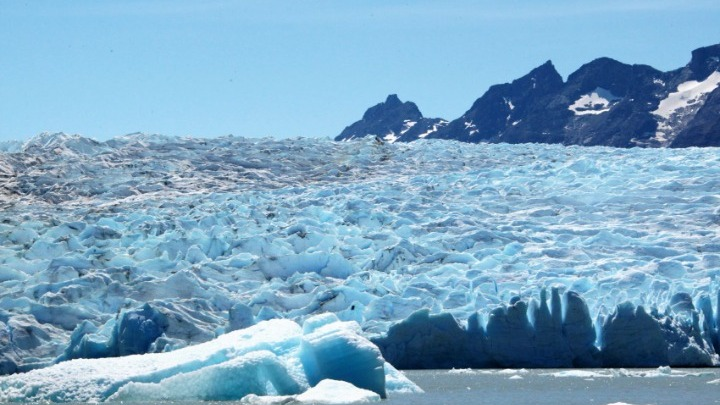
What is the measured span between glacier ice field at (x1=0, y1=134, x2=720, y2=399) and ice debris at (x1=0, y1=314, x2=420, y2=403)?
112 millimetres

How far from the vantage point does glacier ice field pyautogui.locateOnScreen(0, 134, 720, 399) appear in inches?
625

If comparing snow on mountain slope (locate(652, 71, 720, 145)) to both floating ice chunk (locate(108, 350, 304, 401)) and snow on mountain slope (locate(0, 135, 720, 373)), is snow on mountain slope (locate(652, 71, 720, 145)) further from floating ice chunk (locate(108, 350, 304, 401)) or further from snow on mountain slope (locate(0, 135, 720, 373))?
floating ice chunk (locate(108, 350, 304, 401))

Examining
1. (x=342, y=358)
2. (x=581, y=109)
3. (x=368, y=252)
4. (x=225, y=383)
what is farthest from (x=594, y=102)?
(x=225, y=383)

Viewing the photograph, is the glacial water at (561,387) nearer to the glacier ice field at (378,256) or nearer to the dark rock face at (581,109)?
the glacier ice field at (378,256)

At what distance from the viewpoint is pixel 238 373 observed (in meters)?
11.7

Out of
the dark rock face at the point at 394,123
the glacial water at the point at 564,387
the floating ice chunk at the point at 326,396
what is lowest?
the glacial water at the point at 564,387

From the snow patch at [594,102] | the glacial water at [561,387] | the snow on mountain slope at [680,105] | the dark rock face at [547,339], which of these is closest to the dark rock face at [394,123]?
the snow patch at [594,102]

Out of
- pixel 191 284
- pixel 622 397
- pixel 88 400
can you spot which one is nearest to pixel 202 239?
pixel 191 284

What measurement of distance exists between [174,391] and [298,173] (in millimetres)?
15472

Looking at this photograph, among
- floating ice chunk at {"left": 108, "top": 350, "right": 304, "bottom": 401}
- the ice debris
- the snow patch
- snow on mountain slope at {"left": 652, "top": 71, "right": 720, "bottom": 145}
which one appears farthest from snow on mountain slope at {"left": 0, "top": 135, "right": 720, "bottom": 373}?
the snow patch

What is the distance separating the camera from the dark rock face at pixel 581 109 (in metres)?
81.4

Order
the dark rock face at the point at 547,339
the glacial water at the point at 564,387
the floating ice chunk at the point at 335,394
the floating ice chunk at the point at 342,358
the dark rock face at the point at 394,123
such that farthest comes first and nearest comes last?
the dark rock face at the point at 394,123 → the dark rock face at the point at 547,339 → the glacial water at the point at 564,387 → the floating ice chunk at the point at 342,358 → the floating ice chunk at the point at 335,394

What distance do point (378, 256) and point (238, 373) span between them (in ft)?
24.3

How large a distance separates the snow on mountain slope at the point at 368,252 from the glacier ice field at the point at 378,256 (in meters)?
0.03
